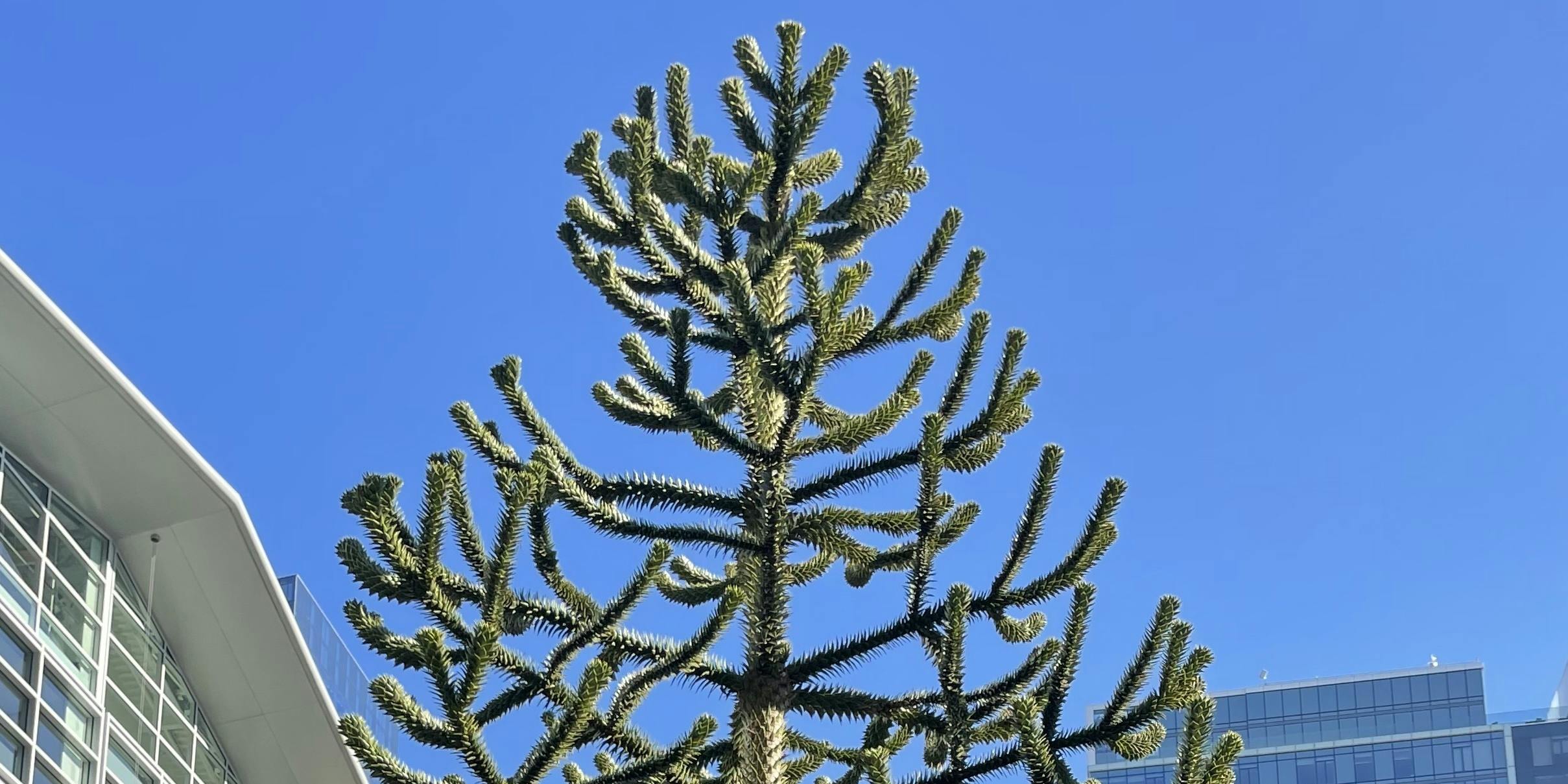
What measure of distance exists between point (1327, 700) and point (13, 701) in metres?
57.1

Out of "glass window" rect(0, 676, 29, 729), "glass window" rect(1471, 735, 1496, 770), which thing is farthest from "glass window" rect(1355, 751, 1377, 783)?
"glass window" rect(0, 676, 29, 729)

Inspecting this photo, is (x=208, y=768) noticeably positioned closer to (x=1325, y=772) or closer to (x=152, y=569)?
(x=152, y=569)

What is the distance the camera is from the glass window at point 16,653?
46.4 ft

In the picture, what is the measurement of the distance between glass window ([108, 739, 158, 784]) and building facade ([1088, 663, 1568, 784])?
5062 cm

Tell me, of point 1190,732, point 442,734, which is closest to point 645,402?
point 442,734

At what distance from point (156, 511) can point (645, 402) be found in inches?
248

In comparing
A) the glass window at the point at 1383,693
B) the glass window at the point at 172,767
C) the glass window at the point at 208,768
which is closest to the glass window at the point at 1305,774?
the glass window at the point at 1383,693

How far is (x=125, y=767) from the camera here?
15633 millimetres

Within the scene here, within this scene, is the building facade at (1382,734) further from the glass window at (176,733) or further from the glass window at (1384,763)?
the glass window at (176,733)

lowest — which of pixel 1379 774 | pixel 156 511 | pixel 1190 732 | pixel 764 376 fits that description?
pixel 1190 732

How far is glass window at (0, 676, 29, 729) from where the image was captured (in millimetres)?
14047

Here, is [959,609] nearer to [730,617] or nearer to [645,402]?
[730,617]

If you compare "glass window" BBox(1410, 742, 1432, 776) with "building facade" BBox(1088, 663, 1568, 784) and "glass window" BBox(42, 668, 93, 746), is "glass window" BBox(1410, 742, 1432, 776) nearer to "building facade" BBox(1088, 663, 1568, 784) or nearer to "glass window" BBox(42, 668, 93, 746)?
"building facade" BBox(1088, 663, 1568, 784)

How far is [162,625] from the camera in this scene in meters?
16.9
